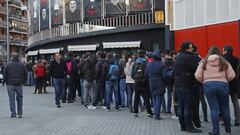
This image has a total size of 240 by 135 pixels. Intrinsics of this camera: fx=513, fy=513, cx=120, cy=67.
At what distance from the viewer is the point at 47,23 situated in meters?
48.2

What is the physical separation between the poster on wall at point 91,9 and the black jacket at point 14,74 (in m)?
27.3

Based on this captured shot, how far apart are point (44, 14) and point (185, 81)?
39337 millimetres

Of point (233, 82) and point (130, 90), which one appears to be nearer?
point (233, 82)

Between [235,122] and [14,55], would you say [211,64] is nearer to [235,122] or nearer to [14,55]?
[235,122]

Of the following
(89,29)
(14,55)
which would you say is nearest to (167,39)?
(89,29)

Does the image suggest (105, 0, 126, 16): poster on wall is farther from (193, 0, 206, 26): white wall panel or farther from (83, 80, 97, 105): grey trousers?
(83, 80, 97, 105): grey trousers

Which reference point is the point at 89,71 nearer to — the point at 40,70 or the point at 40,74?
the point at 40,74

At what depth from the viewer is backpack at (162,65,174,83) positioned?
13.6 m

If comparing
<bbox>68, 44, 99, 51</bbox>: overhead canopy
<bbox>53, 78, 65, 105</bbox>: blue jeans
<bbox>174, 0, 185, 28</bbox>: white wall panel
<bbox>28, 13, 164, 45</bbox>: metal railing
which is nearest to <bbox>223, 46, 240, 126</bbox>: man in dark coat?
<bbox>53, 78, 65, 105</bbox>: blue jeans

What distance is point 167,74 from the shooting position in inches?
539

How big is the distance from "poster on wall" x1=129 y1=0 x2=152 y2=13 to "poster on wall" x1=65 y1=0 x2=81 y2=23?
19.1 feet

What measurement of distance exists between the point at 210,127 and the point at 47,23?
125 ft

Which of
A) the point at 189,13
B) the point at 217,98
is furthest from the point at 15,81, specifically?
the point at 189,13

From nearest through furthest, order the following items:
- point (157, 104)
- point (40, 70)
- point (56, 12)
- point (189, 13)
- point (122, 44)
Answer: point (157, 104), point (40, 70), point (189, 13), point (122, 44), point (56, 12)
